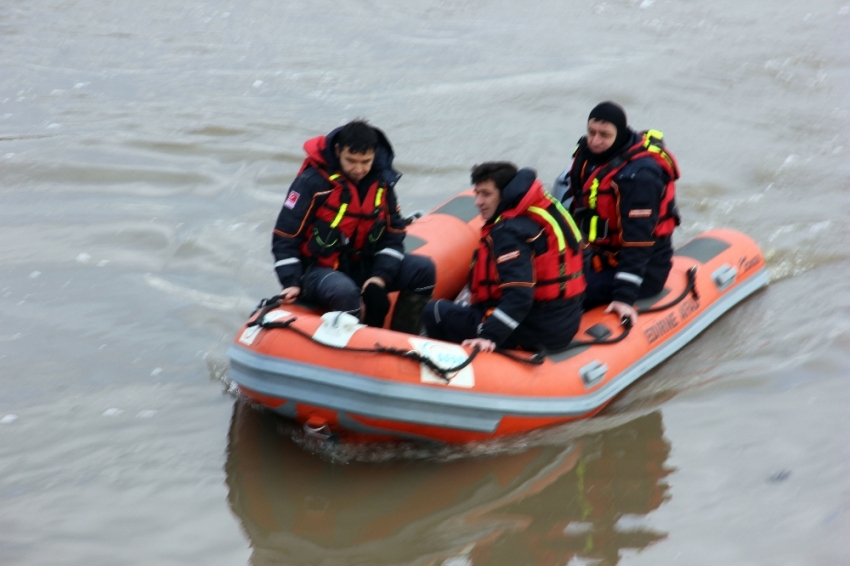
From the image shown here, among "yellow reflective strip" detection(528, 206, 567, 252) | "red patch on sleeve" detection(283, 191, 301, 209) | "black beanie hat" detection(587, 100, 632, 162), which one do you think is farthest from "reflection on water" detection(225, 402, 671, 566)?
"black beanie hat" detection(587, 100, 632, 162)

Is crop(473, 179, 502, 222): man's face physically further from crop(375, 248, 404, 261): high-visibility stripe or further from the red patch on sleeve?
the red patch on sleeve

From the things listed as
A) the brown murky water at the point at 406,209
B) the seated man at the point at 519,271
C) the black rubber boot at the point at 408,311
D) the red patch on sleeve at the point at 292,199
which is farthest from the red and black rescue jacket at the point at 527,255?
the red patch on sleeve at the point at 292,199

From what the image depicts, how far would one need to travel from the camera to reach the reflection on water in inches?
121

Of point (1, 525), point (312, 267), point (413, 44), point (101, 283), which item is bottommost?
point (1, 525)

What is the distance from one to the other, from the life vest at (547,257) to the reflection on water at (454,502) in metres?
0.61

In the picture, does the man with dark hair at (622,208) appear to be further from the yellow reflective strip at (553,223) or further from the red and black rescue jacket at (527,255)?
the yellow reflective strip at (553,223)

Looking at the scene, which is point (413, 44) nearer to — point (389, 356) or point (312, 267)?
point (312, 267)

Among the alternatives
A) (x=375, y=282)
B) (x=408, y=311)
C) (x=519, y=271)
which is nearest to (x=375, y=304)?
(x=375, y=282)

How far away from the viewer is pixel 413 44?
873cm

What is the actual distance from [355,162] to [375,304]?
23.2 inches

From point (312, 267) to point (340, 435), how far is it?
74 cm

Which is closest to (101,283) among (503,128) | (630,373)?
(630,373)

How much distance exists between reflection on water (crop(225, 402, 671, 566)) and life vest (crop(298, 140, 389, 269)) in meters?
0.77

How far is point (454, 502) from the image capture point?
329cm
